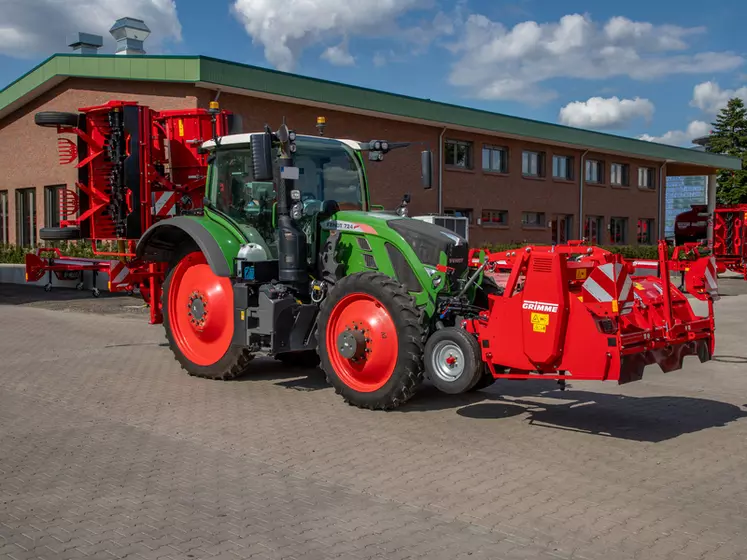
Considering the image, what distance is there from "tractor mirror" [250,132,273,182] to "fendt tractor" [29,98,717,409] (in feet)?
0.06

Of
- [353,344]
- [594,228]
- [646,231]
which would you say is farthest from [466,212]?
[353,344]

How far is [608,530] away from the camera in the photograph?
4.63 metres

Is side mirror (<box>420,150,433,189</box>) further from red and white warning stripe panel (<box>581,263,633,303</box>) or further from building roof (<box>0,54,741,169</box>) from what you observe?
building roof (<box>0,54,741,169</box>)

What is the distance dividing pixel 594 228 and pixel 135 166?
28984 mm

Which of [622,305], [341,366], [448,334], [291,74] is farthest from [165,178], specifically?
[291,74]

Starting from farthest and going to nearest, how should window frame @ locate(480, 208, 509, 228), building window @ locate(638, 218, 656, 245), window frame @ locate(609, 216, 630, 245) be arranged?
building window @ locate(638, 218, 656, 245), window frame @ locate(609, 216, 630, 245), window frame @ locate(480, 208, 509, 228)

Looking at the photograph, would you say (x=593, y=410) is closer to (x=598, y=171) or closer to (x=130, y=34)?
(x=130, y=34)

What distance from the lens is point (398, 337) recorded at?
7172 mm

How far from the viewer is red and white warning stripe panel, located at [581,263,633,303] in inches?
255

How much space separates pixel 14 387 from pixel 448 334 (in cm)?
493

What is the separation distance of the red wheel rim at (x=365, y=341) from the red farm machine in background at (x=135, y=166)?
381cm

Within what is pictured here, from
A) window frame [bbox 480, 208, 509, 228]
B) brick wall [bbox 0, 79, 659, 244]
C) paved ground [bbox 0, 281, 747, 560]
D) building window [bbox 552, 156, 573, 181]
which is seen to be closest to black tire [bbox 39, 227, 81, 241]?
paved ground [bbox 0, 281, 747, 560]

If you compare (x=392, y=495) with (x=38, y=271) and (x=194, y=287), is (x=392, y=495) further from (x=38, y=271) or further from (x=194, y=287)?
(x=38, y=271)

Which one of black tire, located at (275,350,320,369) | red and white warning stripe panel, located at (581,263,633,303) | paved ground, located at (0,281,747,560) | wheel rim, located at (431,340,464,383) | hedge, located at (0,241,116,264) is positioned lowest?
paved ground, located at (0,281,747,560)
